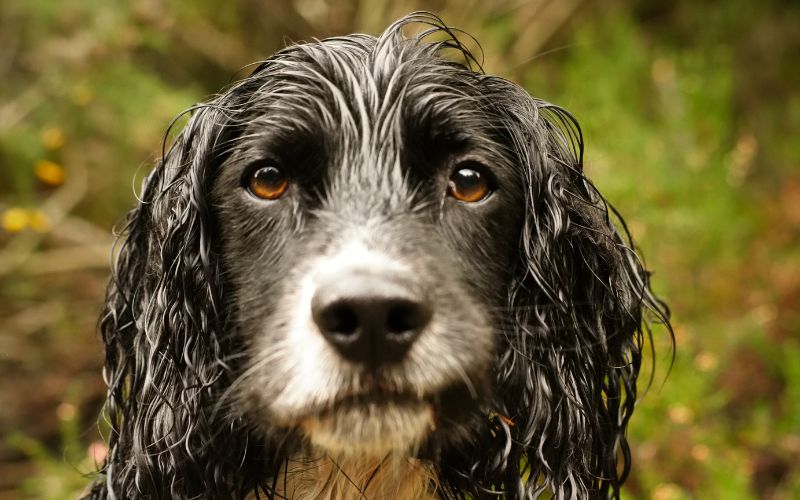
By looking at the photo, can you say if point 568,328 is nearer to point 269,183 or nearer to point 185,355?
point 269,183

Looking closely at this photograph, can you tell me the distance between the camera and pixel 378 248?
205cm

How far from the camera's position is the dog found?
7.24 feet

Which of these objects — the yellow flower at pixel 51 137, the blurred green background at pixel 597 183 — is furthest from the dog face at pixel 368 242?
the yellow flower at pixel 51 137

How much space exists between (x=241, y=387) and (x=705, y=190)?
4554 mm

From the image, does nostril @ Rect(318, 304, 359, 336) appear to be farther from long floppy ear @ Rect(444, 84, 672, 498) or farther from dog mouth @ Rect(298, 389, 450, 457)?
long floppy ear @ Rect(444, 84, 672, 498)

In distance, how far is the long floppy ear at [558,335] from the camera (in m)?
2.47

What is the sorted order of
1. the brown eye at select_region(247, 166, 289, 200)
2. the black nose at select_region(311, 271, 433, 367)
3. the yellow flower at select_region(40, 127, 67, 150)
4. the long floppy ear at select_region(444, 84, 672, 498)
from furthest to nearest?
the yellow flower at select_region(40, 127, 67, 150)
the long floppy ear at select_region(444, 84, 672, 498)
the brown eye at select_region(247, 166, 289, 200)
the black nose at select_region(311, 271, 433, 367)

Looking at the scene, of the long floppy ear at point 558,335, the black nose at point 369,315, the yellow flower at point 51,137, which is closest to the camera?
the black nose at point 369,315

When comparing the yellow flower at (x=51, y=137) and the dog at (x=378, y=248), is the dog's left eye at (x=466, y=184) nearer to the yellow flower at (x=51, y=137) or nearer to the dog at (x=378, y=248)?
the dog at (x=378, y=248)

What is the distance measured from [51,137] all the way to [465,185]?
3.23 meters

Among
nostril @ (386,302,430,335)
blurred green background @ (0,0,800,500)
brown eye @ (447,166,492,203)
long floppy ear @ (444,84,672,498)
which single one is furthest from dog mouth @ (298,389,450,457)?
blurred green background @ (0,0,800,500)

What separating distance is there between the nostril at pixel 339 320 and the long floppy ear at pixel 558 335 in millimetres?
622

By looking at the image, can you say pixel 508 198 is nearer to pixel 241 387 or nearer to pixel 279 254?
pixel 279 254

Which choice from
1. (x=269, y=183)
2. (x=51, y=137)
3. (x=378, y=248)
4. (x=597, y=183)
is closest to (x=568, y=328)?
(x=378, y=248)
